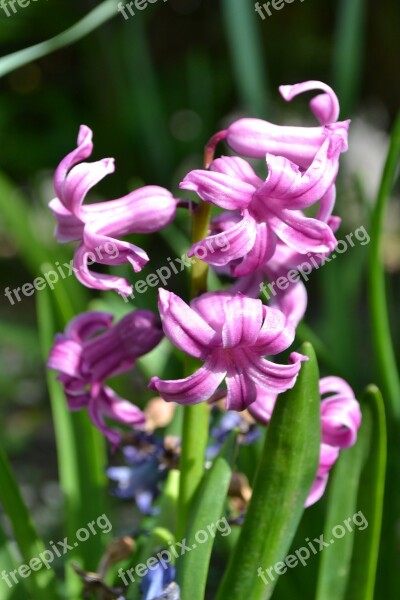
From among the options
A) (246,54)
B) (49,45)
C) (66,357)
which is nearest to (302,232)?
(66,357)

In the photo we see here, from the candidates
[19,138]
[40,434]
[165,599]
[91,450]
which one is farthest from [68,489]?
[19,138]

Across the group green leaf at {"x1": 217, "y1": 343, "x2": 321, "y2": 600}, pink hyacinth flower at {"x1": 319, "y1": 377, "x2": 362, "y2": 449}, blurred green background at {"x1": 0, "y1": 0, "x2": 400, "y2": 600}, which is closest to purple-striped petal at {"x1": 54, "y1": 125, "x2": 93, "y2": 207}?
green leaf at {"x1": 217, "y1": 343, "x2": 321, "y2": 600}

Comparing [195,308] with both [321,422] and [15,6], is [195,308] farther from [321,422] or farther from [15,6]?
[15,6]

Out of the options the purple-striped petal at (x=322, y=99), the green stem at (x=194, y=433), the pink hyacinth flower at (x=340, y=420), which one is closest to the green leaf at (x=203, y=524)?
the green stem at (x=194, y=433)

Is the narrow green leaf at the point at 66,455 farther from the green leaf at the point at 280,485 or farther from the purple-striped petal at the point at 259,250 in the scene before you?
the purple-striped petal at the point at 259,250

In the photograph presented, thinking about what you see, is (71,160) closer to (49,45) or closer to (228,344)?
(228,344)

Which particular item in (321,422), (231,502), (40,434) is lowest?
(40,434)
